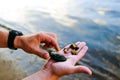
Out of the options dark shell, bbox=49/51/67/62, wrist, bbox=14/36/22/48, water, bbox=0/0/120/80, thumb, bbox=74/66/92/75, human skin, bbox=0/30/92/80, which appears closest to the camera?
thumb, bbox=74/66/92/75

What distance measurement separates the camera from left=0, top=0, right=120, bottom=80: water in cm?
338

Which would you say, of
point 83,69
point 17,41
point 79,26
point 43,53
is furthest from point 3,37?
point 79,26

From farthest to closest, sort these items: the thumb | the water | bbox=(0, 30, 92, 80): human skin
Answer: the water
bbox=(0, 30, 92, 80): human skin
the thumb

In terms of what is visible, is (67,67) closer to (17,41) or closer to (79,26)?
(17,41)

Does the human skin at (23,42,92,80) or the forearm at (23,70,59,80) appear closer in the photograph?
the human skin at (23,42,92,80)

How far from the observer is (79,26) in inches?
175

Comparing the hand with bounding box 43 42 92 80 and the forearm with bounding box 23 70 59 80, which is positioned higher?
the hand with bounding box 43 42 92 80

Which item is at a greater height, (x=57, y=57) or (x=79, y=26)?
(x=57, y=57)

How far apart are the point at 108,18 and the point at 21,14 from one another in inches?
65.6

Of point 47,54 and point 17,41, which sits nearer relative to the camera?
point 47,54

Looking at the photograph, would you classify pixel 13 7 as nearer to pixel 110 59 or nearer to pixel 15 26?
pixel 15 26

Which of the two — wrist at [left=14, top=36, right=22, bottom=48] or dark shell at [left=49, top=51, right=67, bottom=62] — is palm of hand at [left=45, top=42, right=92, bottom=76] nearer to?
dark shell at [left=49, top=51, right=67, bottom=62]

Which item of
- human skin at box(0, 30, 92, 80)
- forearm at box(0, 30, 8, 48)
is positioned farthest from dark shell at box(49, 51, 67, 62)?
forearm at box(0, 30, 8, 48)

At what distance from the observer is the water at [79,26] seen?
3.38 metres
